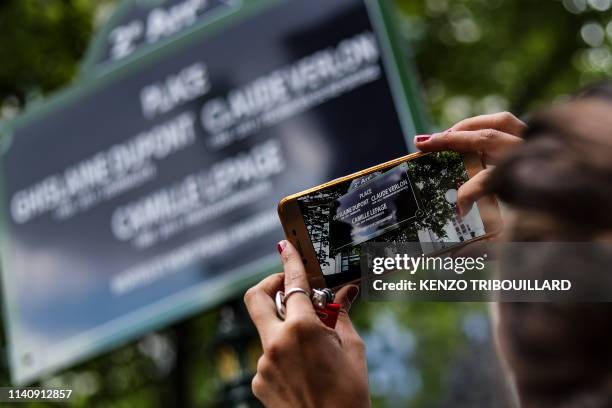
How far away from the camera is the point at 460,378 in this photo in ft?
38.0

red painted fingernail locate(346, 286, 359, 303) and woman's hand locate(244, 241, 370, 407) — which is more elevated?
red painted fingernail locate(346, 286, 359, 303)

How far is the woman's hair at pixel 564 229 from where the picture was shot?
90 cm

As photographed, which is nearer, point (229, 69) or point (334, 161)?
point (334, 161)

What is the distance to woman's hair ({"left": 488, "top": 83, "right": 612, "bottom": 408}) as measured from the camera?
2.95 ft

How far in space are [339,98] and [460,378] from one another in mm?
8280

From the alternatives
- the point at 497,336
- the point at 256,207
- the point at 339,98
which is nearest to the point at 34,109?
the point at 256,207

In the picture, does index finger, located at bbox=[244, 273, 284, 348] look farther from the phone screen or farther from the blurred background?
the blurred background

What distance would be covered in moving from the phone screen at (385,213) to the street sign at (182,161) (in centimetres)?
206

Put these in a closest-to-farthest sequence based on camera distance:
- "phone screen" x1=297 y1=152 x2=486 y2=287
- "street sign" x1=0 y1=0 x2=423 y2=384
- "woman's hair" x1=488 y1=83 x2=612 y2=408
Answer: "woman's hair" x1=488 y1=83 x2=612 y2=408 < "phone screen" x1=297 y1=152 x2=486 y2=287 < "street sign" x1=0 y1=0 x2=423 y2=384

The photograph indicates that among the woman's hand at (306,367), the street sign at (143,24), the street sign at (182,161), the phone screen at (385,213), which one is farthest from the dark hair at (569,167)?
the street sign at (143,24)

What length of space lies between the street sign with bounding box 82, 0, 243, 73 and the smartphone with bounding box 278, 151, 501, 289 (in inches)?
128

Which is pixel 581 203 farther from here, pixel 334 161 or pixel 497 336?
pixel 334 161

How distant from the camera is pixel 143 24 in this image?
16.8 feet

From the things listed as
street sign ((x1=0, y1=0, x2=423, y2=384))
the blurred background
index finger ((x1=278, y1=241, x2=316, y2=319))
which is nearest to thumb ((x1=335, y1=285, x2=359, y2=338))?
index finger ((x1=278, y1=241, x2=316, y2=319))
